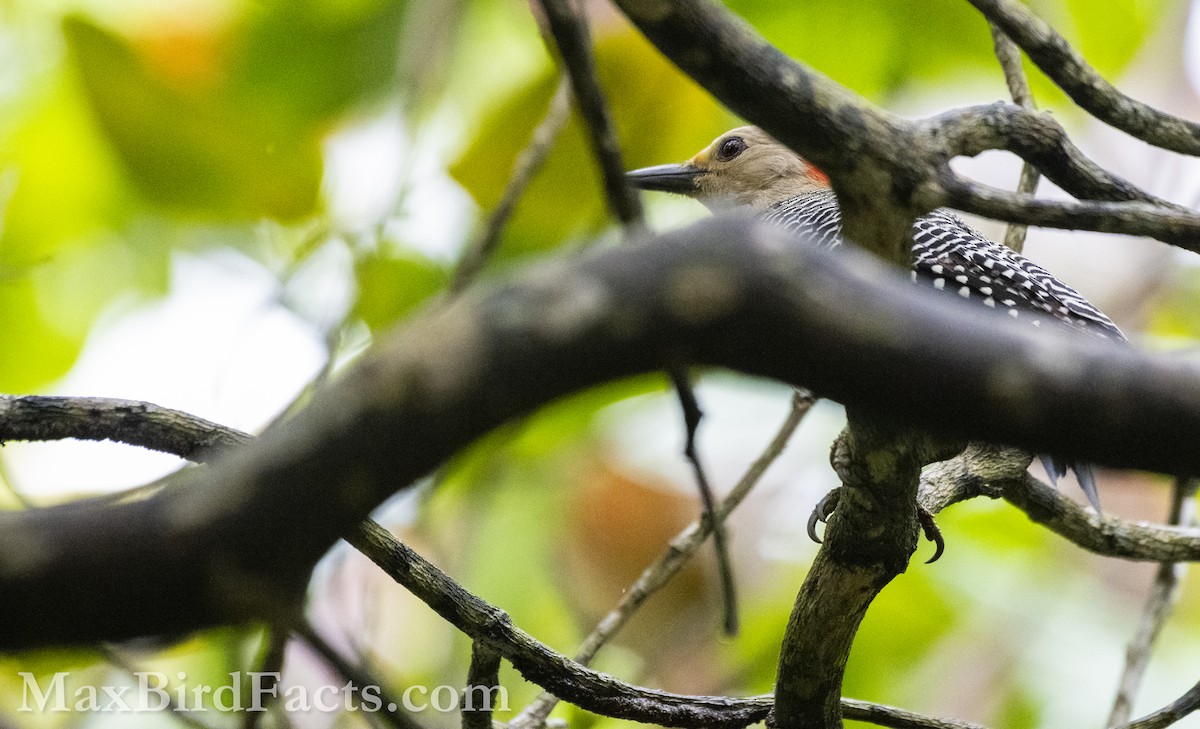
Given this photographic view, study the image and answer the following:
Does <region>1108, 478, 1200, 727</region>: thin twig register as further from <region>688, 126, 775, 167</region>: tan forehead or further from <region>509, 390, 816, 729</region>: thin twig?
<region>688, 126, 775, 167</region>: tan forehead

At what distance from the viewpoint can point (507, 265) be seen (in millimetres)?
4449

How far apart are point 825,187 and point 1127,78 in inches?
86.9

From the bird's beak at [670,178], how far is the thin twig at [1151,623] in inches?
103

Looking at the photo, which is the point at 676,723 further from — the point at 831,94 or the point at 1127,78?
the point at 1127,78

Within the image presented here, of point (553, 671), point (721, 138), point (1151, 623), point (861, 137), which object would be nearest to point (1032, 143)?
point (861, 137)

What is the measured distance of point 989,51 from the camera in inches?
203

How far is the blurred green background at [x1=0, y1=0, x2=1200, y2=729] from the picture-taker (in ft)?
13.0

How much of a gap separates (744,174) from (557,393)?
499 centimetres

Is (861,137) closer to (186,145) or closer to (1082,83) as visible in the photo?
(1082,83)

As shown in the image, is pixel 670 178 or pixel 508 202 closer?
pixel 508 202

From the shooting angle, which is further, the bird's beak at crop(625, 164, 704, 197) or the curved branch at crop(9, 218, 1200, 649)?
the bird's beak at crop(625, 164, 704, 197)

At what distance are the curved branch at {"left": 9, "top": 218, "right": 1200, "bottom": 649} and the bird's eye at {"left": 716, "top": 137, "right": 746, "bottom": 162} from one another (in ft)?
15.7

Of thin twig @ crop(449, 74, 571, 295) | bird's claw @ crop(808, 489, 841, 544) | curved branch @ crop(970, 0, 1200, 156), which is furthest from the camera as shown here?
thin twig @ crop(449, 74, 571, 295)

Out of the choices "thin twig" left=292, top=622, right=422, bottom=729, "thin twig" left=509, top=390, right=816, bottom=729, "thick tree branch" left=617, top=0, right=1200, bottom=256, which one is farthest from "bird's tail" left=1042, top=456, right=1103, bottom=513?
"thin twig" left=292, top=622, right=422, bottom=729
